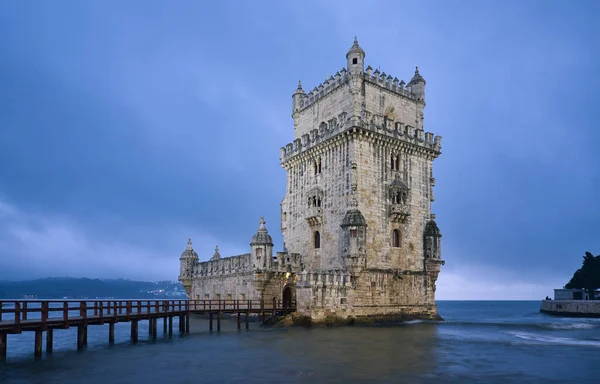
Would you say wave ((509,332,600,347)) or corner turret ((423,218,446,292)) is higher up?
corner turret ((423,218,446,292))

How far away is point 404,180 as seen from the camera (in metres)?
41.8

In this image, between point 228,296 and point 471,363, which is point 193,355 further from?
point 228,296

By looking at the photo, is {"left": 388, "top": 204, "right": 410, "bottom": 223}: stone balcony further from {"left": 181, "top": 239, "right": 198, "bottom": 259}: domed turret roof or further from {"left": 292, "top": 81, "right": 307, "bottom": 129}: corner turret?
{"left": 181, "top": 239, "right": 198, "bottom": 259}: domed turret roof

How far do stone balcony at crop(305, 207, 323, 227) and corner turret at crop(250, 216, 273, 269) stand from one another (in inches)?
141

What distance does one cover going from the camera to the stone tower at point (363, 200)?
36.9 m

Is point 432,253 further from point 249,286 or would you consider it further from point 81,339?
point 81,339

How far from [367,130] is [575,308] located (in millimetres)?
51028

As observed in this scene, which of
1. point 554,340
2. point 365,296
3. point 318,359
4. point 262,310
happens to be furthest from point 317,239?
point 318,359

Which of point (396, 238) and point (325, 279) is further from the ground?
point (396, 238)

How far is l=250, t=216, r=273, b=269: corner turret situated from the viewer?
1588 inches

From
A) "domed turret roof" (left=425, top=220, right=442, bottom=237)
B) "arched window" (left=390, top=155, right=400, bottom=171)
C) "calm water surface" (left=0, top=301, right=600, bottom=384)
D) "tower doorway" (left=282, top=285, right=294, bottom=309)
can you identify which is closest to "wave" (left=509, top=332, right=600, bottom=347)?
"calm water surface" (left=0, top=301, right=600, bottom=384)

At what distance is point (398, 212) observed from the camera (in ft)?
131

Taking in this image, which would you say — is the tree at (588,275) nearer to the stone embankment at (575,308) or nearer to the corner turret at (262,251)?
the stone embankment at (575,308)

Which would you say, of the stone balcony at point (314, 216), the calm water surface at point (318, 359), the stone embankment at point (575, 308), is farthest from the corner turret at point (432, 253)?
the stone embankment at point (575, 308)
